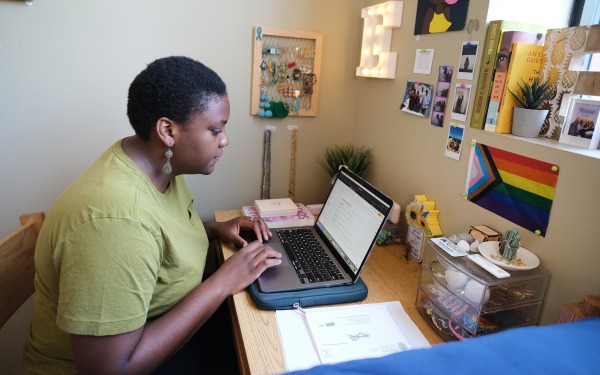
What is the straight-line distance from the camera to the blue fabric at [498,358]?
1.44 feet

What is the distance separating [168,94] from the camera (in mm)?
903

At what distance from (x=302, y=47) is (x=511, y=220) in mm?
1076

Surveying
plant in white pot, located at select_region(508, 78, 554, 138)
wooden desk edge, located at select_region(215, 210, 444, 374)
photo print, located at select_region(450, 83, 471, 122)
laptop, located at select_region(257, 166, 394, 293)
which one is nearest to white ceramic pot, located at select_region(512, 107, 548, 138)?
plant in white pot, located at select_region(508, 78, 554, 138)

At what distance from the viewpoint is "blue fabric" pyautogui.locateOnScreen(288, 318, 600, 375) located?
0.44 metres

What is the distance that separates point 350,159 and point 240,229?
0.55 metres

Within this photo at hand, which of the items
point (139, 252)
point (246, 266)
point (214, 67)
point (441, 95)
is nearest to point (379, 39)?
point (441, 95)

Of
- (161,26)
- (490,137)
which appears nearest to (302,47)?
(161,26)

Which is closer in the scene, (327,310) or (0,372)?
(327,310)

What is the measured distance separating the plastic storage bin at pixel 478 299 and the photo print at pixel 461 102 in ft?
1.39

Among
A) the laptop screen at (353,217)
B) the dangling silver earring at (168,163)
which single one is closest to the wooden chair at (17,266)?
the dangling silver earring at (168,163)

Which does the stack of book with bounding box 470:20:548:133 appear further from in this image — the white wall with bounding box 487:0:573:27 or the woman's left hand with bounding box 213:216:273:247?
the woman's left hand with bounding box 213:216:273:247

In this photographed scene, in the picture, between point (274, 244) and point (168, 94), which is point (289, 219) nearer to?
point (274, 244)

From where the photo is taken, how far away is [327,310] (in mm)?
992

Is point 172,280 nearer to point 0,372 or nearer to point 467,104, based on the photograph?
point 467,104
